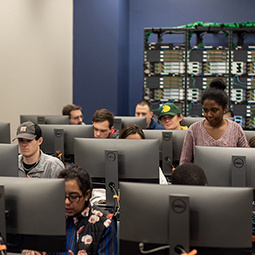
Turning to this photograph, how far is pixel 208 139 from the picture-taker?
3.21 meters

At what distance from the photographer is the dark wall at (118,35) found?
8.23 meters

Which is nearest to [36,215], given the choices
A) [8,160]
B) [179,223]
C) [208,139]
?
[179,223]

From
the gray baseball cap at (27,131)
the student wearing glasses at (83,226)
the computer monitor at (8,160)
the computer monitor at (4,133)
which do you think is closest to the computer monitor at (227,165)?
the student wearing glasses at (83,226)

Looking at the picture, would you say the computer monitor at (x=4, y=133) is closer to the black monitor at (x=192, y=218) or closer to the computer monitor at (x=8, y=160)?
the computer monitor at (x=8, y=160)

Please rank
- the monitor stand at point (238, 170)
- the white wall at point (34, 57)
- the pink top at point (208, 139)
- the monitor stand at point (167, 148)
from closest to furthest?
1. the monitor stand at point (238, 170)
2. the pink top at point (208, 139)
3. the monitor stand at point (167, 148)
4. the white wall at point (34, 57)

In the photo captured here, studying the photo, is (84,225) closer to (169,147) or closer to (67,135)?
(169,147)

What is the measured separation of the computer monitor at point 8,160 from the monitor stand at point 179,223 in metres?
1.38

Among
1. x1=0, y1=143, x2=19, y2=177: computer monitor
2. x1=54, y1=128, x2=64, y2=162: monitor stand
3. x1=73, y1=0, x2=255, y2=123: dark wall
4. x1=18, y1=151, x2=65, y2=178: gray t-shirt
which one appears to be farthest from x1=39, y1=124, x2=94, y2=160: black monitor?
x1=73, y1=0, x2=255, y2=123: dark wall

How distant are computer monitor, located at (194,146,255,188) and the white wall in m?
3.64

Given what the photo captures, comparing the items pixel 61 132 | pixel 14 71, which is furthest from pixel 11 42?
pixel 61 132

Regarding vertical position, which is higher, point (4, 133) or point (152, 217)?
point (4, 133)

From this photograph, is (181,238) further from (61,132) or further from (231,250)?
(61,132)

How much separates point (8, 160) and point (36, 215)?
95cm

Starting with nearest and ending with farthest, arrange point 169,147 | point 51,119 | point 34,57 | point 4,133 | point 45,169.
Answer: point 45,169 < point 169,147 < point 4,133 < point 51,119 < point 34,57
